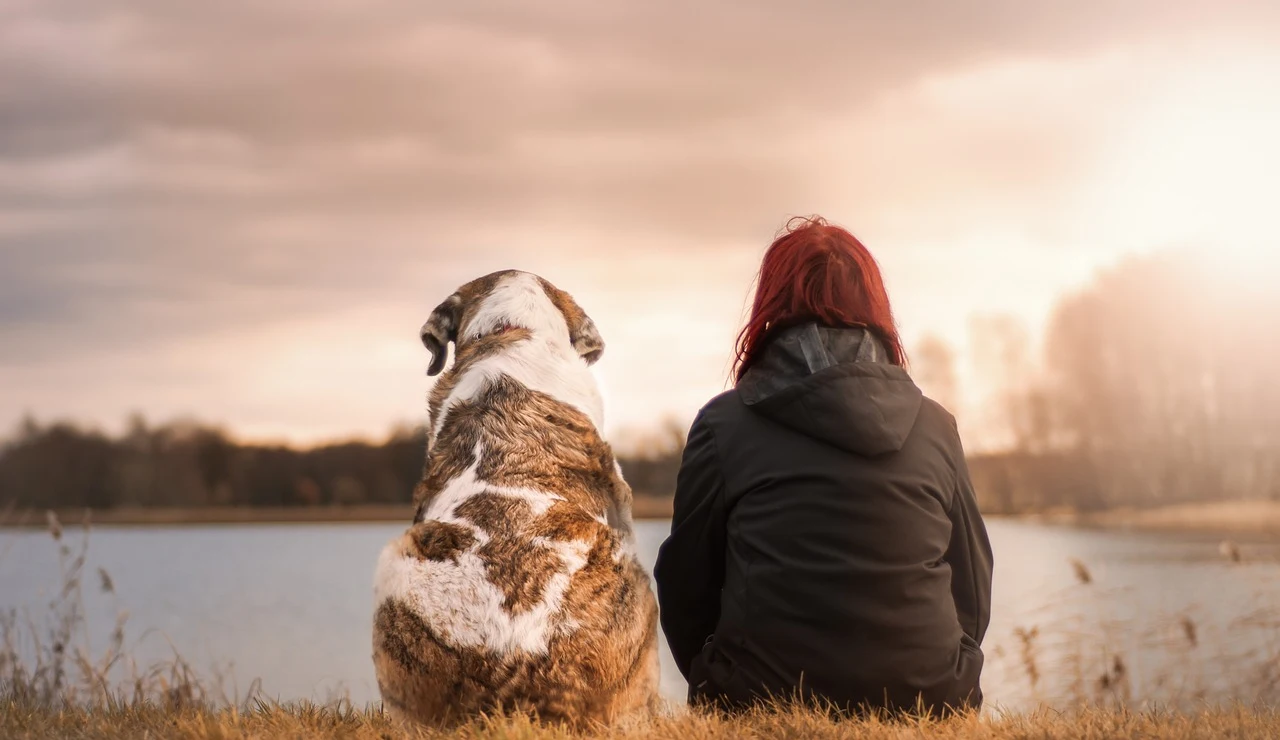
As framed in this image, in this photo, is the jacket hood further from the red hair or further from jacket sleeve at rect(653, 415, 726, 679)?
jacket sleeve at rect(653, 415, 726, 679)

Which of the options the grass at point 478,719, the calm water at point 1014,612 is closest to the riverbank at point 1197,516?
the calm water at point 1014,612

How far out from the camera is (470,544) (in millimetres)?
4078

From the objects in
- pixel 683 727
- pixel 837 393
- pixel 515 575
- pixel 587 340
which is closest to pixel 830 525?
pixel 837 393

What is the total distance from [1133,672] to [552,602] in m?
7.15

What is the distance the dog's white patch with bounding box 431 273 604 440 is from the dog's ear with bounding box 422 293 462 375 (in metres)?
0.20

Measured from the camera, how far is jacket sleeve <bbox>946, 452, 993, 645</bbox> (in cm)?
437

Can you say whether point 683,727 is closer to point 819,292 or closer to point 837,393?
point 837,393

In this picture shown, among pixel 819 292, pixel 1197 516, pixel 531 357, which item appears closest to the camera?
pixel 819 292

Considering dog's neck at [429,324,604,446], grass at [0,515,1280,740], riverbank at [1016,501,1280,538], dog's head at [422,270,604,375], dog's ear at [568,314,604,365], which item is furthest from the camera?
riverbank at [1016,501,1280,538]

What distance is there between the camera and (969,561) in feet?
14.6

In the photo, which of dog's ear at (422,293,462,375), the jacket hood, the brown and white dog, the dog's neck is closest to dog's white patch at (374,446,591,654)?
the brown and white dog

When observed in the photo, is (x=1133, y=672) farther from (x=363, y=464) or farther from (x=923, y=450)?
(x=363, y=464)

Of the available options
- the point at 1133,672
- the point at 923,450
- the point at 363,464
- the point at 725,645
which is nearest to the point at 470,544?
the point at 725,645

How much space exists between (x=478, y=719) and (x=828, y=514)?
1.55m
